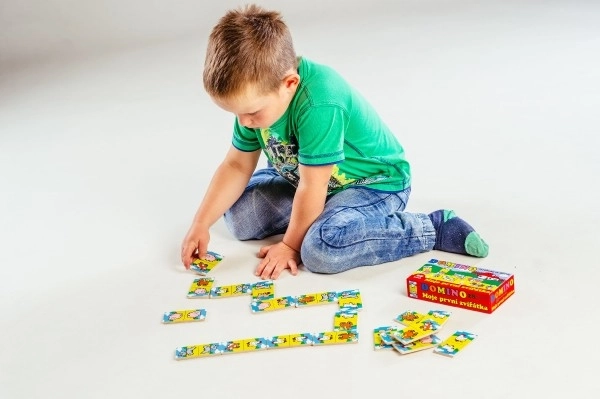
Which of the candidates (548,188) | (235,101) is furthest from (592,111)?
(235,101)

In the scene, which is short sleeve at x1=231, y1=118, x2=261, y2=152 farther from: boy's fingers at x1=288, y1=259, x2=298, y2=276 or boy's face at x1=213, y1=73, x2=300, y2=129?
boy's fingers at x1=288, y1=259, x2=298, y2=276

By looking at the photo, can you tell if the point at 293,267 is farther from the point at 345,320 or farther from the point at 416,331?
the point at 416,331

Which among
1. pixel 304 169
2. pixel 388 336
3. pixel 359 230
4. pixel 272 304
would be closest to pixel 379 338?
pixel 388 336

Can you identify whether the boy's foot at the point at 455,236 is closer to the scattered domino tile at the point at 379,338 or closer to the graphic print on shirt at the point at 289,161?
the graphic print on shirt at the point at 289,161

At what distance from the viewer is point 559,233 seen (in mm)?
2457

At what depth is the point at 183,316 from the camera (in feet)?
7.23

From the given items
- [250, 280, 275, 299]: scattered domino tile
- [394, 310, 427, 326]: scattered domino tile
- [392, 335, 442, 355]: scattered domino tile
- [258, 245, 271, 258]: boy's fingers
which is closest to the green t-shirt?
[258, 245, 271, 258]: boy's fingers

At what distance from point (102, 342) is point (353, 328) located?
58 centimetres

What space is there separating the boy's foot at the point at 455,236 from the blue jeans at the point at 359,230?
0.02m

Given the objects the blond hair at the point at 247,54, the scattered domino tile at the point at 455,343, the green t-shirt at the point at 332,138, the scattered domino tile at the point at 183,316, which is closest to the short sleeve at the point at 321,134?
the green t-shirt at the point at 332,138

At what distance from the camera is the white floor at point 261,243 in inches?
76.2

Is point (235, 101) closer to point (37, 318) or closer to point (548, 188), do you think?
point (37, 318)

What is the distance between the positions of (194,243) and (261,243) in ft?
0.65

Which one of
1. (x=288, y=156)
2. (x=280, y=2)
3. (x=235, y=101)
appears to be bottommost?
(x=288, y=156)
